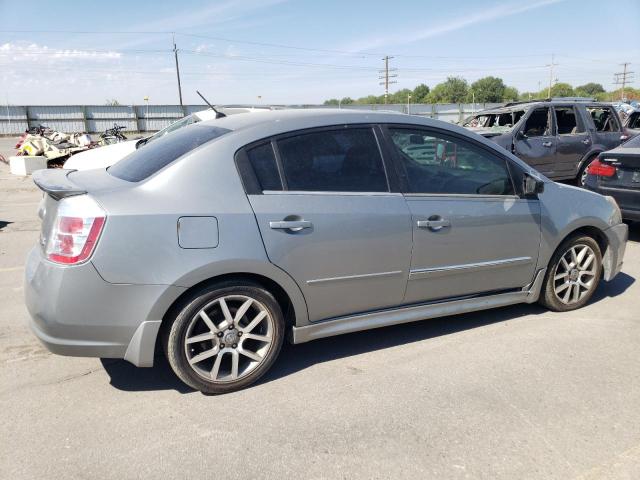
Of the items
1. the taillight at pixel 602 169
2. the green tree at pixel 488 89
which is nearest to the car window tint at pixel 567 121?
the taillight at pixel 602 169

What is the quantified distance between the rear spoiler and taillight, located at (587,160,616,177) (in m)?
6.44

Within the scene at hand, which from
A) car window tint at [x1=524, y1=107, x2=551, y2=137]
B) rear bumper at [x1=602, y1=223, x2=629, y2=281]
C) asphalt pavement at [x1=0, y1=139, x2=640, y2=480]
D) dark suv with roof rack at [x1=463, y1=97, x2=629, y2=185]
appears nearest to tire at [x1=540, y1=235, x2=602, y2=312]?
rear bumper at [x1=602, y1=223, x2=629, y2=281]

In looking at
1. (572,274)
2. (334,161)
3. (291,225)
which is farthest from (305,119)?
(572,274)

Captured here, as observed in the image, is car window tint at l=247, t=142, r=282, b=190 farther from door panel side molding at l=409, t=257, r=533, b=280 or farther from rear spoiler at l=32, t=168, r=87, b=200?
door panel side molding at l=409, t=257, r=533, b=280

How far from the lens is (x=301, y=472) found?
2.39 m

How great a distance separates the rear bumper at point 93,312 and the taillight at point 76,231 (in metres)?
0.06

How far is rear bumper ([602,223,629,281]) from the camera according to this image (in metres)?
4.41

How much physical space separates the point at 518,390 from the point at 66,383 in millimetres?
2770

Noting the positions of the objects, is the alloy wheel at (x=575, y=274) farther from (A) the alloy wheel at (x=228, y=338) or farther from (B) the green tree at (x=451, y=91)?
(B) the green tree at (x=451, y=91)

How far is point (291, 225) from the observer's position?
304 cm

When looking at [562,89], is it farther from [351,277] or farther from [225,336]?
[225,336]

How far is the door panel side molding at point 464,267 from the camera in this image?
351cm

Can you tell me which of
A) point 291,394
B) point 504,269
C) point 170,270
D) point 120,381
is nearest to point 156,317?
point 170,270

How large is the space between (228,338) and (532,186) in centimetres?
249
